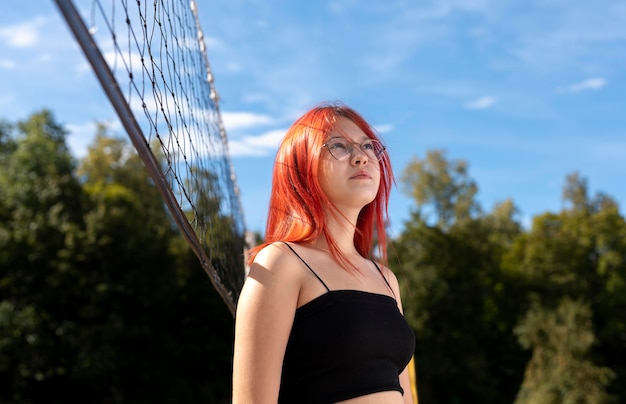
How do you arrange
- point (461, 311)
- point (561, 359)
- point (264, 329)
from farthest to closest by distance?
point (461, 311) → point (561, 359) → point (264, 329)

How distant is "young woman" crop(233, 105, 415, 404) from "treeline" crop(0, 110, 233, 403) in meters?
25.5

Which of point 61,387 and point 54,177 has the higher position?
point 54,177

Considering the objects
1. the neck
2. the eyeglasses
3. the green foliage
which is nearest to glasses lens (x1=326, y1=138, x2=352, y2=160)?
the eyeglasses

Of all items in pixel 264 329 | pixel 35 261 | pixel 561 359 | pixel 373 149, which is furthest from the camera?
pixel 561 359

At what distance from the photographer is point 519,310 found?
37.9m

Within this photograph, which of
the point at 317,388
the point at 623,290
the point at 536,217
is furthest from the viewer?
the point at 536,217

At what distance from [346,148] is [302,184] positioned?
0.17m

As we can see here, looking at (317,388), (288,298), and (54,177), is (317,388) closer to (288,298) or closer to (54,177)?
(288,298)

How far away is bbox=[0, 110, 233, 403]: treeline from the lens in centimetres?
2652

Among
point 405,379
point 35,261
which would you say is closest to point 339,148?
point 405,379

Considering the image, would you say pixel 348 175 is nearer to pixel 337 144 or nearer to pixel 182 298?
pixel 337 144

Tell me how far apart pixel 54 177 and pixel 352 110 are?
28.5 m

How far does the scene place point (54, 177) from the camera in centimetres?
2916

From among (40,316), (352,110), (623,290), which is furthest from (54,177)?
(352,110)
